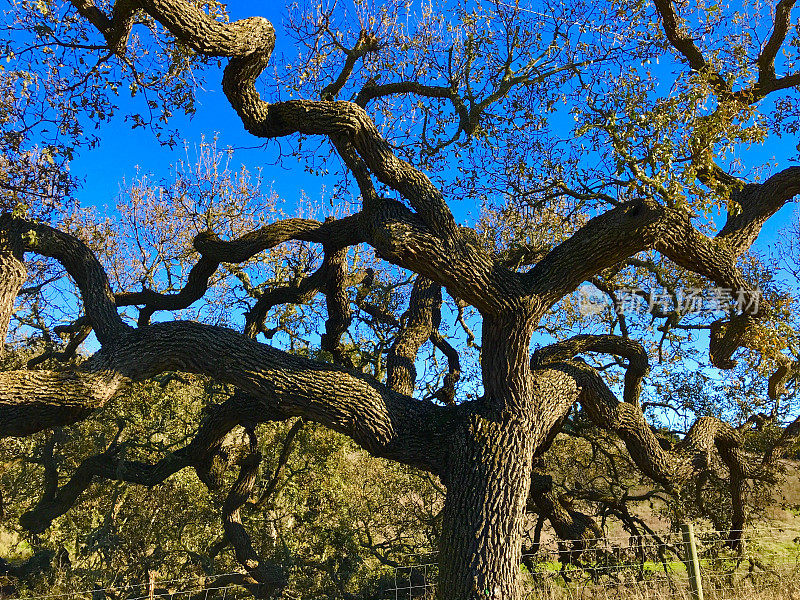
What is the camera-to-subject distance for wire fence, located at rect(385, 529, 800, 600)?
7684mm

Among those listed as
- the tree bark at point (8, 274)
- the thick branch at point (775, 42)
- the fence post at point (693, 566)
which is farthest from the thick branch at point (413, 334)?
the thick branch at point (775, 42)

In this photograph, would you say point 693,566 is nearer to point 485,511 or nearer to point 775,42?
point 485,511

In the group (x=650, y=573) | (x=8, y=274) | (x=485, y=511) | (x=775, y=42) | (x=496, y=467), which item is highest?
(x=775, y=42)

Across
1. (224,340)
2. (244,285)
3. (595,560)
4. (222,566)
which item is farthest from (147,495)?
(595,560)

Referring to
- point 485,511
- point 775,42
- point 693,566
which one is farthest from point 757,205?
point 485,511

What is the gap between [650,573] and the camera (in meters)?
8.88

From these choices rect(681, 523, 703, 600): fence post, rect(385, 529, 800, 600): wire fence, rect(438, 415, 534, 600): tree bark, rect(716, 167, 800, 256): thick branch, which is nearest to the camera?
rect(438, 415, 534, 600): tree bark

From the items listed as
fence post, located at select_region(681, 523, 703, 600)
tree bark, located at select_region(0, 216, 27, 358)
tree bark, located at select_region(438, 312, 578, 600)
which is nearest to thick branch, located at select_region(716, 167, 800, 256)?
tree bark, located at select_region(438, 312, 578, 600)

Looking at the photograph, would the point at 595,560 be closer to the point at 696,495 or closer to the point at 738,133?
the point at 696,495

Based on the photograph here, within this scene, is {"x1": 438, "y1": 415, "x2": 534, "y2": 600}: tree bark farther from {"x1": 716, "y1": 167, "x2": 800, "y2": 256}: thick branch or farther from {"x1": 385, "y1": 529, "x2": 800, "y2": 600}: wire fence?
{"x1": 716, "y1": 167, "x2": 800, "y2": 256}: thick branch

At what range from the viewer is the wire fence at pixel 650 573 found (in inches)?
303

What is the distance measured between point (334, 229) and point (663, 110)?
176 inches

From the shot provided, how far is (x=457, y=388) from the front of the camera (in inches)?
447

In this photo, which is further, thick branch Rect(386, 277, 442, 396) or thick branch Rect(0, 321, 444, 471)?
thick branch Rect(386, 277, 442, 396)
